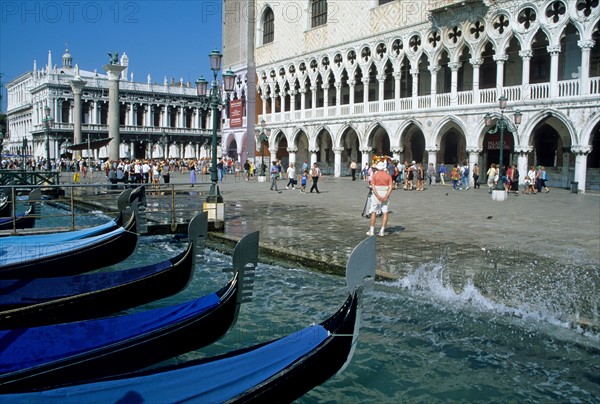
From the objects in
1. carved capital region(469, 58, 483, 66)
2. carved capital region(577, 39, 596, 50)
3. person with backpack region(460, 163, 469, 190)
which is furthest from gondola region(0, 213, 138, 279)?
carved capital region(469, 58, 483, 66)

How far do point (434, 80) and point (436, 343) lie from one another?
22.1 meters

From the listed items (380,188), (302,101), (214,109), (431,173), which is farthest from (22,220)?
(302,101)

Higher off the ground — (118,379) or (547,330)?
(118,379)

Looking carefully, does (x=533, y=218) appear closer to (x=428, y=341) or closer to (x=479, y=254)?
(x=479, y=254)

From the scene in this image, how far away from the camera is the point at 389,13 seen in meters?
26.9

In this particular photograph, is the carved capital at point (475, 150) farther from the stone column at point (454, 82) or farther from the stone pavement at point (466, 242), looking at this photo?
the stone pavement at point (466, 242)

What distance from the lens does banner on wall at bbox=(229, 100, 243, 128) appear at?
38.1 meters

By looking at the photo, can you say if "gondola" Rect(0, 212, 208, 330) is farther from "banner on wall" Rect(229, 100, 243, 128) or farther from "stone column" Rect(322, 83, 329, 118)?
"banner on wall" Rect(229, 100, 243, 128)

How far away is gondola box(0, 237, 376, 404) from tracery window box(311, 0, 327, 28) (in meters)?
30.5

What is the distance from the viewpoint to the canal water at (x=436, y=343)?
12.6 feet

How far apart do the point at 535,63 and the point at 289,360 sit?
23863 millimetres

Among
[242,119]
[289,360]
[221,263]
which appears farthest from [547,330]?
[242,119]

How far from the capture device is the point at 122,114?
60.9 m

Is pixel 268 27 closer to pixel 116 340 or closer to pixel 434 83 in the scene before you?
pixel 434 83
